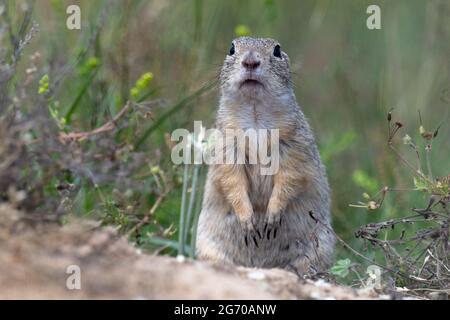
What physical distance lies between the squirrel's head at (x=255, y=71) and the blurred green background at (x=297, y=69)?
67cm

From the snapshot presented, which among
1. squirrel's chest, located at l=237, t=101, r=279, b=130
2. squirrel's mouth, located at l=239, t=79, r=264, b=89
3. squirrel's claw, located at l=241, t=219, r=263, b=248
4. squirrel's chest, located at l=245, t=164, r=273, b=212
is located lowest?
squirrel's claw, located at l=241, t=219, r=263, b=248

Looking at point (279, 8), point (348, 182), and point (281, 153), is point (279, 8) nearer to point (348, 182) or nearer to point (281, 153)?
point (348, 182)

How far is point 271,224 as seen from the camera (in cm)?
714

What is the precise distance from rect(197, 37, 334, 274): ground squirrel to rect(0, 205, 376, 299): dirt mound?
73.2 inches

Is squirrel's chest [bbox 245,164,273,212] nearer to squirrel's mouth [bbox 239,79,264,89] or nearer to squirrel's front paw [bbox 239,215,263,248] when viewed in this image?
squirrel's front paw [bbox 239,215,263,248]

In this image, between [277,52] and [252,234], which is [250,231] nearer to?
[252,234]

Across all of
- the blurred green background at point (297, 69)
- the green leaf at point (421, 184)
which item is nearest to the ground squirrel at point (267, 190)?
the blurred green background at point (297, 69)

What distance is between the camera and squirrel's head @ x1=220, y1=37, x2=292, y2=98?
6828 mm

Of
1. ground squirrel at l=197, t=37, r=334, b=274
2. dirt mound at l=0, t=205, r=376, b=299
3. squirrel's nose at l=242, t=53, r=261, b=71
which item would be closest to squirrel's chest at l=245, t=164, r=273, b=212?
ground squirrel at l=197, t=37, r=334, b=274

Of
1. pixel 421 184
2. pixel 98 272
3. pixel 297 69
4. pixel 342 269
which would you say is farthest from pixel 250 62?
pixel 297 69

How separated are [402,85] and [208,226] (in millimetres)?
4443

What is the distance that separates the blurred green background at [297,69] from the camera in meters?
8.35

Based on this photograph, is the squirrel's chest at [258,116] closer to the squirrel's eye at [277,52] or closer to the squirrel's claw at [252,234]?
the squirrel's eye at [277,52]
